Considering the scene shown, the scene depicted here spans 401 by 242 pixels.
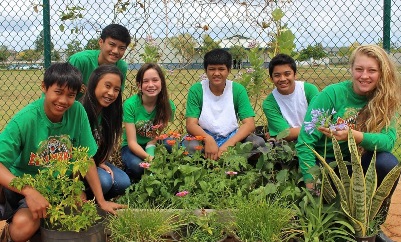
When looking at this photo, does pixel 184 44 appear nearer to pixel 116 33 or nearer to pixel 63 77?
pixel 116 33

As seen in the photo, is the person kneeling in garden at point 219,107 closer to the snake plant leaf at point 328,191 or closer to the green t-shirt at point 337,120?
the green t-shirt at point 337,120

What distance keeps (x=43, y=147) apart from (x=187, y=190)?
96cm

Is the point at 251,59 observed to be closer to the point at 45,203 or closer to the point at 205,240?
the point at 205,240

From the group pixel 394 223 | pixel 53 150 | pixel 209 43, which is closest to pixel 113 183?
pixel 53 150

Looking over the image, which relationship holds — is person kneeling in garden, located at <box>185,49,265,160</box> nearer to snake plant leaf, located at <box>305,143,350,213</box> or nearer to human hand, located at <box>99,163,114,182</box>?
human hand, located at <box>99,163,114,182</box>

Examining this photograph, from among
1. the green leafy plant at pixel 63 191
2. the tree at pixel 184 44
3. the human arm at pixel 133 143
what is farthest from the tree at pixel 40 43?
the green leafy plant at pixel 63 191

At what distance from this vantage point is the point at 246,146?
3.61m

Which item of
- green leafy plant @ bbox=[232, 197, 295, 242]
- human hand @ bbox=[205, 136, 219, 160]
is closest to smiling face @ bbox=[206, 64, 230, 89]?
human hand @ bbox=[205, 136, 219, 160]

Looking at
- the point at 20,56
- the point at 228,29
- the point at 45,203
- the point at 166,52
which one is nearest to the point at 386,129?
the point at 45,203

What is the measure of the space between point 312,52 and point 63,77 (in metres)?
3.42

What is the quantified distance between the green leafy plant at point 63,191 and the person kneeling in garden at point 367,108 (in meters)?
1.38

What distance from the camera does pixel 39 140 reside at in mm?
2887

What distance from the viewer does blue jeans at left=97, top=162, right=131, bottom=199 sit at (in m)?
3.44

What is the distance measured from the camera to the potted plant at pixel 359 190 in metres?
2.69
